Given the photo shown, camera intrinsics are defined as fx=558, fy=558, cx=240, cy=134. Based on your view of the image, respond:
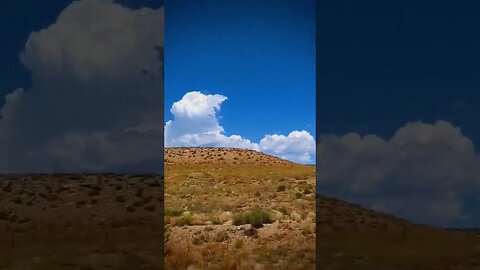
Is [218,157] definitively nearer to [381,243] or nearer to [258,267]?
[258,267]

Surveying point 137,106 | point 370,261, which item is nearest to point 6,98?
point 137,106

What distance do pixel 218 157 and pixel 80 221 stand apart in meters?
18.3

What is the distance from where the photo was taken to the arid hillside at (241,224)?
22.3 feet

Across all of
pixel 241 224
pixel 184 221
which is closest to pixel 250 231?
pixel 241 224

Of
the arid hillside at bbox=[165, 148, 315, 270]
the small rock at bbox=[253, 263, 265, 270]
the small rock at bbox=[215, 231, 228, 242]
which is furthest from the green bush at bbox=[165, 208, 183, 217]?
the small rock at bbox=[253, 263, 265, 270]

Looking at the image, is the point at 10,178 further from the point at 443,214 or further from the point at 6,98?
the point at 443,214

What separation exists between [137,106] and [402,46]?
295 centimetres

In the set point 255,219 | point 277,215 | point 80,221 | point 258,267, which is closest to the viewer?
point 80,221

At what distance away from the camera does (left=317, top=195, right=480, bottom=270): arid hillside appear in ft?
18.5

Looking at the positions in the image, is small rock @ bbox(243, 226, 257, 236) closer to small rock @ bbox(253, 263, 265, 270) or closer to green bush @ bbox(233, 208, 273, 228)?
green bush @ bbox(233, 208, 273, 228)

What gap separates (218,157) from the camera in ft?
80.1

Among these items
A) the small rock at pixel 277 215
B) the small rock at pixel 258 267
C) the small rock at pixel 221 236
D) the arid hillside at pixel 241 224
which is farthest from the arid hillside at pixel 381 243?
the small rock at pixel 277 215

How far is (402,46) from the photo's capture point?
590cm

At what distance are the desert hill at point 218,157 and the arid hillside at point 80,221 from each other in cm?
1520
